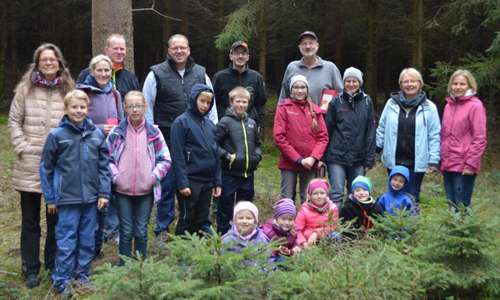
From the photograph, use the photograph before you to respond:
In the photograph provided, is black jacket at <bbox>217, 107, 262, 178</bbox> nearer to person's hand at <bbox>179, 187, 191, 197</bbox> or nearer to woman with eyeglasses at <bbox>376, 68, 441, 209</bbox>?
person's hand at <bbox>179, 187, 191, 197</bbox>

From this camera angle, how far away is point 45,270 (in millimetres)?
4910

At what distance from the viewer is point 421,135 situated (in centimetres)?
579

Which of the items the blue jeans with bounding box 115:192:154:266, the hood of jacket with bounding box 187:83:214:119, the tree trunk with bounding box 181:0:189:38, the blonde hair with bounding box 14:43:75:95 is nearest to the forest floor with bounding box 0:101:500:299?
the blue jeans with bounding box 115:192:154:266

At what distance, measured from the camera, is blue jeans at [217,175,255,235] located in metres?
5.71

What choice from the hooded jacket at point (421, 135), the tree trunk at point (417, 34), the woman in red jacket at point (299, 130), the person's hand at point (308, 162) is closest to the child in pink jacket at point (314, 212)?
the person's hand at point (308, 162)

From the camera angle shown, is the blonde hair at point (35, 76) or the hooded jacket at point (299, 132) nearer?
the blonde hair at point (35, 76)

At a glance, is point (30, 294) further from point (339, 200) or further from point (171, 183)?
point (339, 200)

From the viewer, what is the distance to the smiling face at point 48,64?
15.4 feet

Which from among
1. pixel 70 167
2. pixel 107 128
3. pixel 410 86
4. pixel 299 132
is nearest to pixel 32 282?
pixel 70 167

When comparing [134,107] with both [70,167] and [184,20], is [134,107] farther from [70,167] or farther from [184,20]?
[184,20]

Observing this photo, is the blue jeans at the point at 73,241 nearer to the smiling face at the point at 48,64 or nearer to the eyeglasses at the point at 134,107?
the eyeglasses at the point at 134,107

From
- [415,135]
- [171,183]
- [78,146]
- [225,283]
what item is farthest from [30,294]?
[415,135]

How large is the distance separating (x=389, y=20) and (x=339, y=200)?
13290mm

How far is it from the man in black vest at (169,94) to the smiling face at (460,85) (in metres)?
2.99
